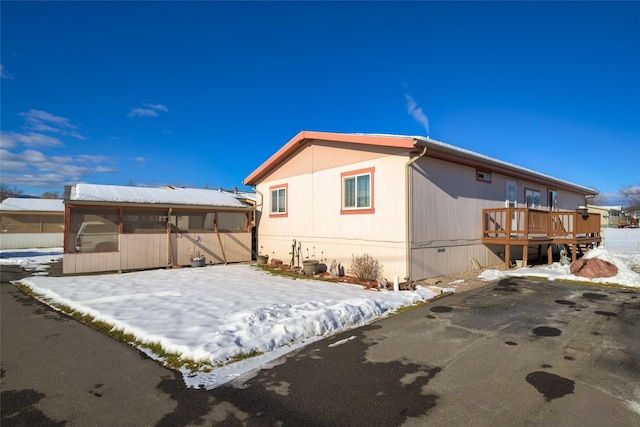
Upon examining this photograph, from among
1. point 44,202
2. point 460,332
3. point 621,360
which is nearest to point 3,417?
point 460,332

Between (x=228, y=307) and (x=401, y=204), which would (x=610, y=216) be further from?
(x=228, y=307)

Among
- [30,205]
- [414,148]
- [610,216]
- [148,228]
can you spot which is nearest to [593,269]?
[414,148]

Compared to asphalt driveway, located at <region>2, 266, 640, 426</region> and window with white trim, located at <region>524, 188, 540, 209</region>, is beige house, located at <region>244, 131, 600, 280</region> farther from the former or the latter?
asphalt driveway, located at <region>2, 266, 640, 426</region>

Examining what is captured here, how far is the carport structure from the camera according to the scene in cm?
1177

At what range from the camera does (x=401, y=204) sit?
9.27m

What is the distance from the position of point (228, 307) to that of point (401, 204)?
17.3 feet

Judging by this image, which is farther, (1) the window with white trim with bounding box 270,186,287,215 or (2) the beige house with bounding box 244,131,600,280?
(1) the window with white trim with bounding box 270,186,287,215

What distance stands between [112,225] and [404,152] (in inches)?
422

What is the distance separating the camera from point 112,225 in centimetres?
1234

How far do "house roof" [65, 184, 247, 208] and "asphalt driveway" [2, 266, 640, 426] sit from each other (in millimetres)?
6775

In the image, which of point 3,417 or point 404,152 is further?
point 404,152

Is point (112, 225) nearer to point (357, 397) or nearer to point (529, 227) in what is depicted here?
point (357, 397)

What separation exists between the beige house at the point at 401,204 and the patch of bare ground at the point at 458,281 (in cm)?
24

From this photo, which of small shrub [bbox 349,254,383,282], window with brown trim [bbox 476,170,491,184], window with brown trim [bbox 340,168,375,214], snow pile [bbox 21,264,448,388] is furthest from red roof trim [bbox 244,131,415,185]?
window with brown trim [bbox 476,170,491,184]
